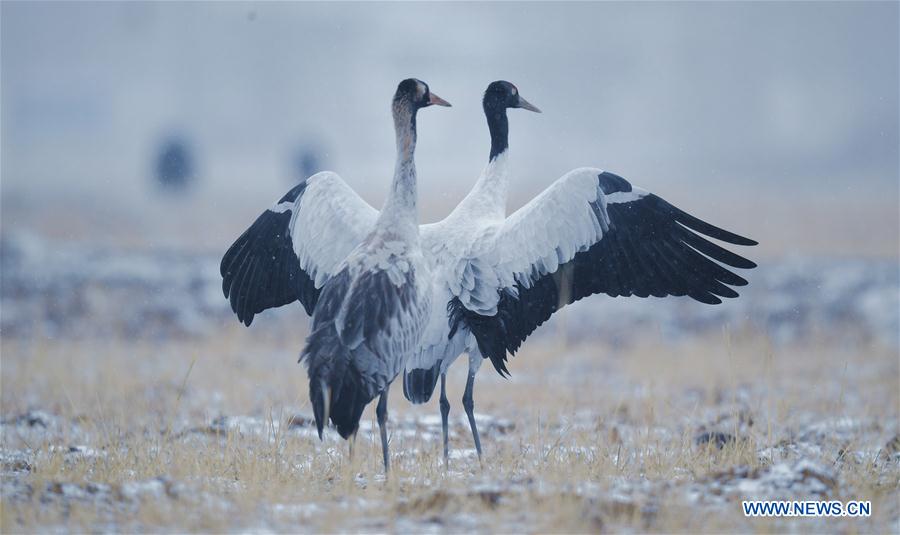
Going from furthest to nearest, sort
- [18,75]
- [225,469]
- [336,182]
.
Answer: [18,75], [336,182], [225,469]

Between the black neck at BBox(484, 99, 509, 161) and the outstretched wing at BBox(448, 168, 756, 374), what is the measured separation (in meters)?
1.10

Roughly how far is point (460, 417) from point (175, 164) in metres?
43.1

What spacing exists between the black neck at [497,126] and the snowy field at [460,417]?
200 cm

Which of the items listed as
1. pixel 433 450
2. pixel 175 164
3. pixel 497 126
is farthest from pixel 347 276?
pixel 175 164

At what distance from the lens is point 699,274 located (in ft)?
20.0

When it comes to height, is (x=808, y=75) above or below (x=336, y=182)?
above

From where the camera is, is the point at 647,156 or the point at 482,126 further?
the point at 482,126

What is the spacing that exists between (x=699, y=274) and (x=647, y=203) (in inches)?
21.4

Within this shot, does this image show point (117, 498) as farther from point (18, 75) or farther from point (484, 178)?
point (18, 75)

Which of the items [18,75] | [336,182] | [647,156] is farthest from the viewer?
[18,75]

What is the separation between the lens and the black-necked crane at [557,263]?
19.8ft

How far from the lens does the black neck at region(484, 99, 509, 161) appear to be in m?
7.12

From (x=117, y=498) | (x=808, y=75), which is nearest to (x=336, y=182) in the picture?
(x=117, y=498)

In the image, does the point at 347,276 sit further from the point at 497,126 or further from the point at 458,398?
the point at 458,398
